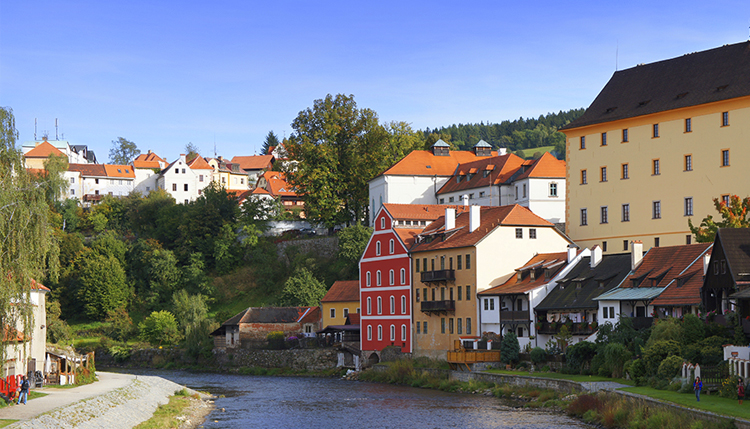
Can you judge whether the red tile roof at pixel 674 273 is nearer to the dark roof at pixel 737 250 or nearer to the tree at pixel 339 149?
the dark roof at pixel 737 250

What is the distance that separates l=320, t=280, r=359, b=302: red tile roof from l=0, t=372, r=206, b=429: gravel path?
25.7 meters

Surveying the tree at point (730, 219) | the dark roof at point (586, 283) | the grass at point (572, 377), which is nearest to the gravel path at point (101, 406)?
the grass at point (572, 377)

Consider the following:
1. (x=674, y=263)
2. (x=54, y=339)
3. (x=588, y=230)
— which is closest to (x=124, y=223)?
(x=54, y=339)

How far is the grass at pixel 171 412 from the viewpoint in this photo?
36688mm

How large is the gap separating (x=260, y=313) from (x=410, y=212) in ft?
60.6

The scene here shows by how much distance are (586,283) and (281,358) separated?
29424 mm

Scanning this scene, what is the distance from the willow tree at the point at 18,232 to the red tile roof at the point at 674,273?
29.0 meters

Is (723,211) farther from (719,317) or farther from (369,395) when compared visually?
(369,395)

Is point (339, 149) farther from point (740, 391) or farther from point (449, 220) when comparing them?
point (740, 391)

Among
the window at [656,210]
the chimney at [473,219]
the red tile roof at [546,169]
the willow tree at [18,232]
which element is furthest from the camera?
the red tile roof at [546,169]

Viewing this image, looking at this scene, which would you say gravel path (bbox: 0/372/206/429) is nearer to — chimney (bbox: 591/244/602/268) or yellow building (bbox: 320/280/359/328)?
yellow building (bbox: 320/280/359/328)

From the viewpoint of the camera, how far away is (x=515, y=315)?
175 feet

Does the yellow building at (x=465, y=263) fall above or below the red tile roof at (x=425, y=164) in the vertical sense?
below

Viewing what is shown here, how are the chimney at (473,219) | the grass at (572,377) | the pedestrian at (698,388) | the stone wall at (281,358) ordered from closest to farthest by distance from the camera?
1. the pedestrian at (698,388)
2. the grass at (572,377)
3. the chimney at (473,219)
4. the stone wall at (281,358)
